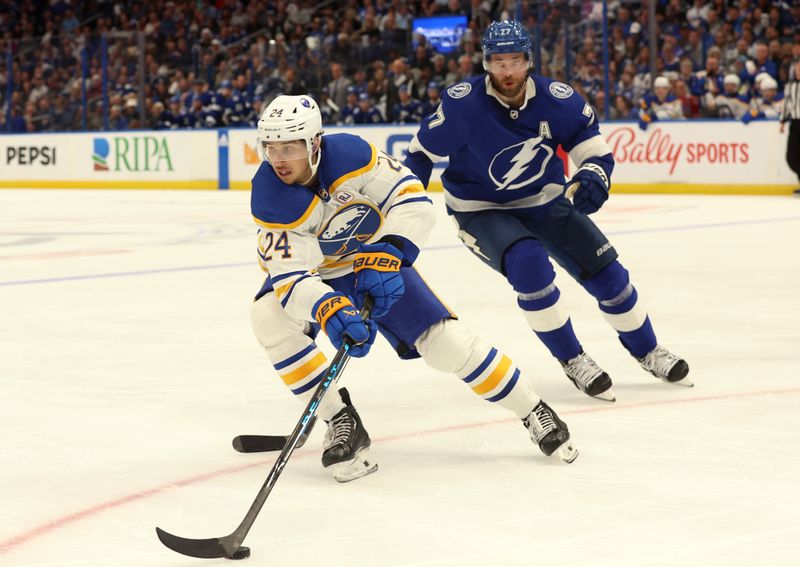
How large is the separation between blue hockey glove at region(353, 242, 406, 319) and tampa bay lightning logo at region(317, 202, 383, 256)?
0.17 meters

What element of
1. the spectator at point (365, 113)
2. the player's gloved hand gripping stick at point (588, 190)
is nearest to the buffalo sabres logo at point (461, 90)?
the player's gloved hand gripping stick at point (588, 190)

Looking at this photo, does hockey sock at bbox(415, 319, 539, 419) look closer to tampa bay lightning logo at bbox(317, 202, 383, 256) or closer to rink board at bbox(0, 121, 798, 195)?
tampa bay lightning logo at bbox(317, 202, 383, 256)

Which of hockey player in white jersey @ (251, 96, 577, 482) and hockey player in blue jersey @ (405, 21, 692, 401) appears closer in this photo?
hockey player in white jersey @ (251, 96, 577, 482)

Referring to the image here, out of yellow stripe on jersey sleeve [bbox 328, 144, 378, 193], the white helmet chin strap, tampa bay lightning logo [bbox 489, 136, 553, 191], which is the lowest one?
tampa bay lightning logo [bbox 489, 136, 553, 191]

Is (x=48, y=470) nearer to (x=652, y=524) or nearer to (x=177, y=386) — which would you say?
(x=177, y=386)

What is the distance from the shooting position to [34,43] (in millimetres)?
18203

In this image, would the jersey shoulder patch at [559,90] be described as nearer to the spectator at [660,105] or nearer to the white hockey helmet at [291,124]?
the white hockey helmet at [291,124]

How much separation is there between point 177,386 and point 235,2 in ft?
55.5

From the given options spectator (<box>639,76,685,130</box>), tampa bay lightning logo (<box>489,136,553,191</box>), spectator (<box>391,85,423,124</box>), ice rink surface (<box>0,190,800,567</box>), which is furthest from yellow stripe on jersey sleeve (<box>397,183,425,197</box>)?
spectator (<box>391,85,423,124</box>)

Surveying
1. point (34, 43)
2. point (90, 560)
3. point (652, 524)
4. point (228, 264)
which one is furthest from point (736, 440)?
point (34, 43)

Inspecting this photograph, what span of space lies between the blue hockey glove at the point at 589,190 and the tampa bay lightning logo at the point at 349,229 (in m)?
0.81

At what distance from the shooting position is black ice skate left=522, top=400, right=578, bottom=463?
322 cm

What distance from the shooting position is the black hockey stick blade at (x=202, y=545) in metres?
2.53

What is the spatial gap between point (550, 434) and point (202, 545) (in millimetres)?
1048
